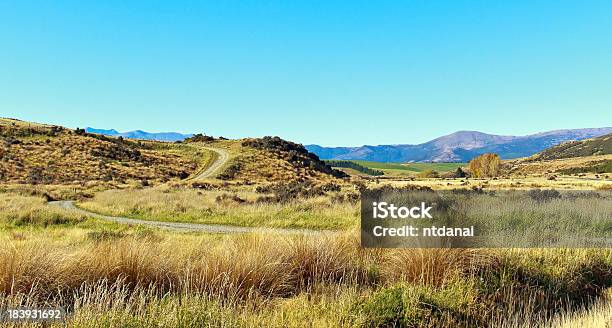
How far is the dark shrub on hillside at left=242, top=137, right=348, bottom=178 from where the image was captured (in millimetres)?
113938

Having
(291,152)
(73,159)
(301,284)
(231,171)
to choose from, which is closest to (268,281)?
(301,284)

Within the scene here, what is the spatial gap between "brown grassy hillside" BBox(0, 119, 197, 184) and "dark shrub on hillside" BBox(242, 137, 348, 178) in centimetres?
2410

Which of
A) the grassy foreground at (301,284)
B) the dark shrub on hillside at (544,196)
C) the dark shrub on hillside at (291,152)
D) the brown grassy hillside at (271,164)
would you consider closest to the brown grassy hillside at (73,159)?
the brown grassy hillside at (271,164)

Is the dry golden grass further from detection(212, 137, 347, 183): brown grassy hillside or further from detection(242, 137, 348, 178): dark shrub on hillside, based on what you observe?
detection(242, 137, 348, 178): dark shrub on hillside

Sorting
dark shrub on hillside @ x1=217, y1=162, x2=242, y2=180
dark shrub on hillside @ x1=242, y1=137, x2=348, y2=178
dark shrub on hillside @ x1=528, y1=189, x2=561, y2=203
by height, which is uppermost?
dark shrub on hillside @ x1=242, y1=137, x2=348, y2=178

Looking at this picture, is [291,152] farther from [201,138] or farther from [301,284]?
[301,284]

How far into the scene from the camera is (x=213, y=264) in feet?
27.2

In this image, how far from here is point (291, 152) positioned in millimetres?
121938

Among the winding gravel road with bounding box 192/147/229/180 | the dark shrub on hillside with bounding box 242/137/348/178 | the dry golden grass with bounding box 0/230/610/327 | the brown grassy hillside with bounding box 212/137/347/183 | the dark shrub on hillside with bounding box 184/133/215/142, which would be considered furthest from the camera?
the dark shrub on hillside with bounding box 184/133/215/142

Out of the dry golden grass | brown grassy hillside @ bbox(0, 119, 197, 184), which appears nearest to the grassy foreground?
the dry golden grass

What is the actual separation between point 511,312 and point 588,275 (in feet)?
12.9

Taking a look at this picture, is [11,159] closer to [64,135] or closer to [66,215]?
[64,135]

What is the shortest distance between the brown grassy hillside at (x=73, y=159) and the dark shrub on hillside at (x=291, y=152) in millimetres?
24098

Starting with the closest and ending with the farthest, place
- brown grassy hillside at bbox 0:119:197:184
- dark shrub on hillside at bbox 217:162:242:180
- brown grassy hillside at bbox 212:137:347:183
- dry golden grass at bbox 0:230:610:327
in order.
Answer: dry golden grass at bbox 0:230:610:327 → brown grassy hillside at bbox 0:119:197:184 → dark shrub on hillside at bbox 217:162:242:180 → brown grassy hillside at bbox 212:137:347:183
